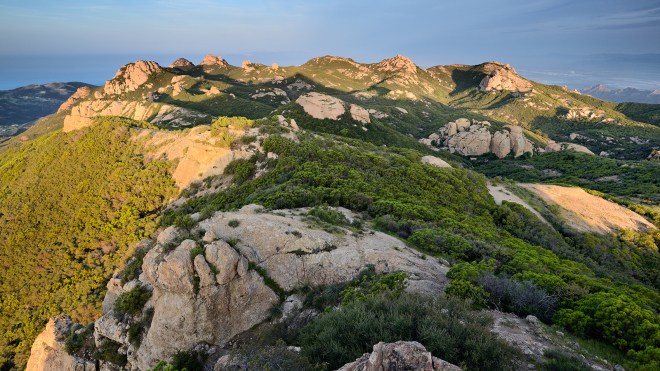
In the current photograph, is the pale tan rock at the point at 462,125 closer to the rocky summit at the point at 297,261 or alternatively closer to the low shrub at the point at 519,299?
the rocky summit at the point at 297,261

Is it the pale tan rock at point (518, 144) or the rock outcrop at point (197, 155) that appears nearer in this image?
the rock outcrop at point (197, 155)

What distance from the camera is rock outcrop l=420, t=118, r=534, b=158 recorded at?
116m

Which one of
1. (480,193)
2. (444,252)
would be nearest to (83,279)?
(444,252)

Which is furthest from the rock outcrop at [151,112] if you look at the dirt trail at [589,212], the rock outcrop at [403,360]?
the rock outcrop at [403,360]

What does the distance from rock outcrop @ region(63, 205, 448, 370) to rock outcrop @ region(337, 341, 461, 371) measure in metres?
6.91

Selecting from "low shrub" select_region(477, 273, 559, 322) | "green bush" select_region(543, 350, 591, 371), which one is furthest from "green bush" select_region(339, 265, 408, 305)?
"green bush" select_region(543, 350, 591, 371)

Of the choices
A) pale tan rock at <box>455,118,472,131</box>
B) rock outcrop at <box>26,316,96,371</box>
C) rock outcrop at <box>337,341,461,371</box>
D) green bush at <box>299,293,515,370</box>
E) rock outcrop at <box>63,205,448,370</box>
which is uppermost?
pale tan rock at <box>455,118,472,131</box>

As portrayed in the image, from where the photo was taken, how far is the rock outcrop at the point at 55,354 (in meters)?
16.2

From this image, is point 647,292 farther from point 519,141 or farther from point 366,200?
point 519,141

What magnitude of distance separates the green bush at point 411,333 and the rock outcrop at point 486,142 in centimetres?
11868

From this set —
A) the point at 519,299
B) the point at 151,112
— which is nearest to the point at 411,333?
the point at 519,299

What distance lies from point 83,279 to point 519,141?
418ft

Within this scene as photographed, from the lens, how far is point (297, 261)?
50.6 ft

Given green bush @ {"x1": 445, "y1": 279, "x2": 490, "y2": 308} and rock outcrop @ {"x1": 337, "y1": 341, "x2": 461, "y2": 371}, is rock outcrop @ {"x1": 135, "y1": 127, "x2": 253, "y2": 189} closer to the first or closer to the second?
green bush @ {"x1": 445, "y1": 279, "x2": 490, "y2": 308}
